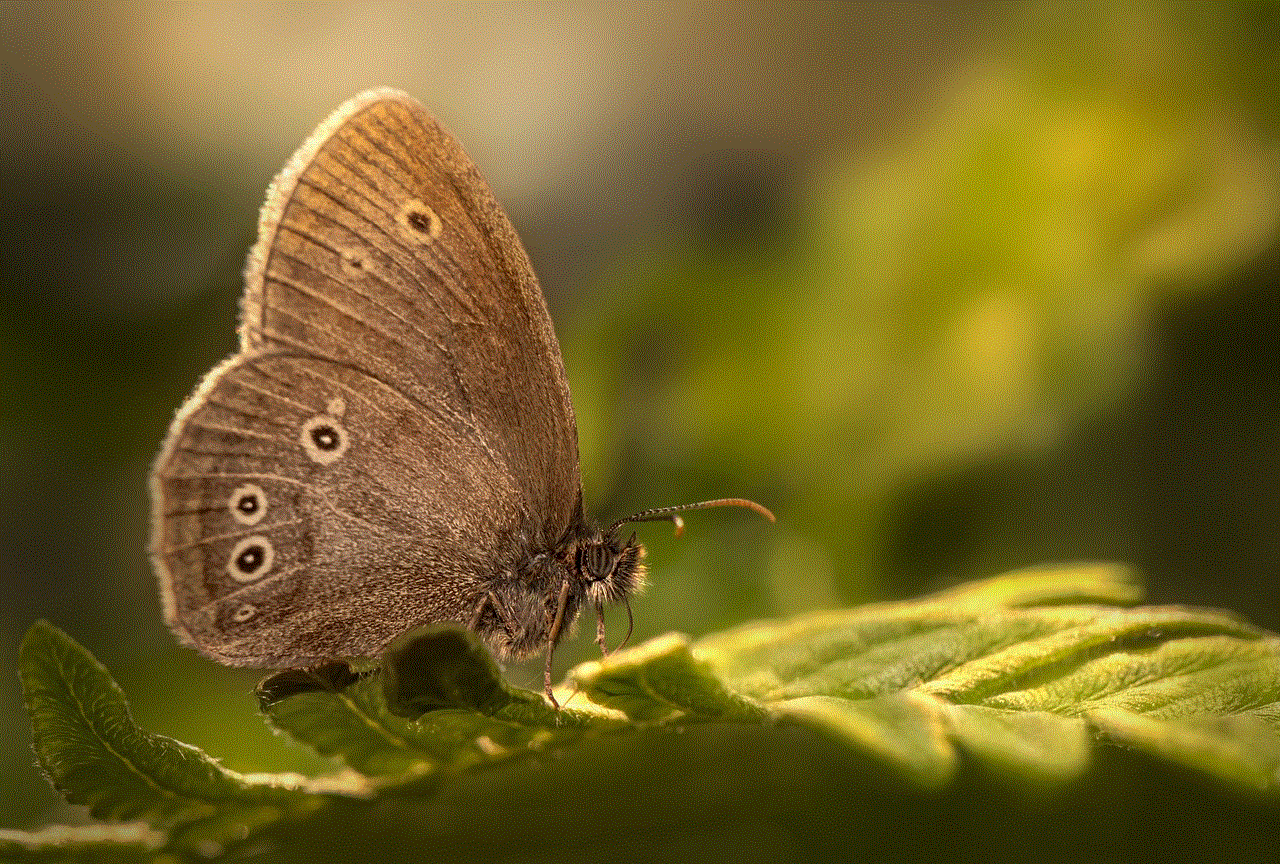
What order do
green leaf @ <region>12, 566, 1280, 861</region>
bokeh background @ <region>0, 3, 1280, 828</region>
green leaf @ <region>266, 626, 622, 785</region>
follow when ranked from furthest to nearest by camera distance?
bokeh background @ <region>0, 3, 1280, 828</region> → green leaf @ <region>266, 626, 622, 785</region> → green leaf @ <region>12, 566, 1280, 861</region>

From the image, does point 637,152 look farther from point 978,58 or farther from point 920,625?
point 920,625

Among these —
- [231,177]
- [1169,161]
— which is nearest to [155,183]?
[231,177]

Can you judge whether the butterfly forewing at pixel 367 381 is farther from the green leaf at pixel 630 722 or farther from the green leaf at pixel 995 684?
the green leaf at pixel 995 684

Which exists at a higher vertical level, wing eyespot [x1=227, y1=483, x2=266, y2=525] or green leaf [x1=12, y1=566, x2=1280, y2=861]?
wing eyespot [x1=227, y1=483, x2=266, y2=525]

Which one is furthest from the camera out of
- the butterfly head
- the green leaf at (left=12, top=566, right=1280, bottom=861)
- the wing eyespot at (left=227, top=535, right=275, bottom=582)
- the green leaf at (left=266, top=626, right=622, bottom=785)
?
the butterfly head

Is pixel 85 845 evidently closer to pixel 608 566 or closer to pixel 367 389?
pixel 367 389

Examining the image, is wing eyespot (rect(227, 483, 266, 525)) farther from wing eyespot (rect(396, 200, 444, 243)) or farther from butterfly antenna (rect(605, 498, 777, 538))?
butterfly antenna (rect(605, 498, 777, 538))

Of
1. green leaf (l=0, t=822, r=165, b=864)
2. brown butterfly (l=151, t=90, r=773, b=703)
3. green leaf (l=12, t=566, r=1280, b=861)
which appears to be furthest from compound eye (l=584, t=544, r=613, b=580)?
green leaf (l=0, t=822, r=165, b=864)
